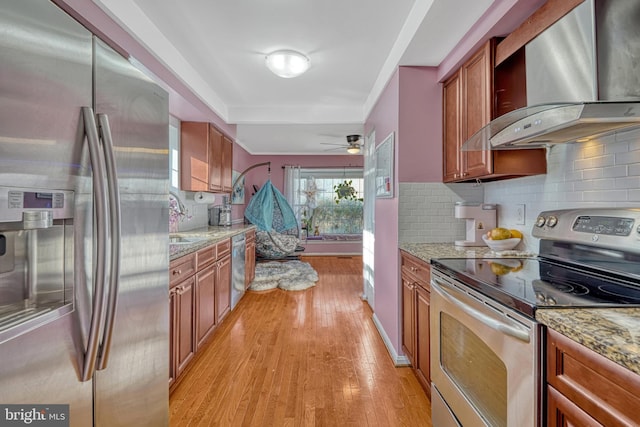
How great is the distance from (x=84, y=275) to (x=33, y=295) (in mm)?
113

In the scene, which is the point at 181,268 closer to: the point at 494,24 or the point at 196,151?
the point at 196,151

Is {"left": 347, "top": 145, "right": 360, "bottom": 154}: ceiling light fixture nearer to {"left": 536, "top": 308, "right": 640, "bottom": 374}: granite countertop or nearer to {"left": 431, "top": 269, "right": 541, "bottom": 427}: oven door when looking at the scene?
{"left": 431, "top": 269, "right": 541, "bottom": 427}: oven door

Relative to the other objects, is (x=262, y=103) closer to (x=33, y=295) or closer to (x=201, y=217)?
(x=201, y=217)

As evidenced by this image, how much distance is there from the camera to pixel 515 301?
1.00m

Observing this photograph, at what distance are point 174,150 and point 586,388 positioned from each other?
12.0 ft

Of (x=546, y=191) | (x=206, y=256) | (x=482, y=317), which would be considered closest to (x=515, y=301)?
(x=482, y=317)

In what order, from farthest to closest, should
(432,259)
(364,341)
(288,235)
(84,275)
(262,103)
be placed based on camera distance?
(288,235) < (262,103) < (364,341) < (432,259) < (84,275)

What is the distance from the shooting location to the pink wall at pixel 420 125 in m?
2.42

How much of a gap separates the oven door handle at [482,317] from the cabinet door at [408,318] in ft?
1.64

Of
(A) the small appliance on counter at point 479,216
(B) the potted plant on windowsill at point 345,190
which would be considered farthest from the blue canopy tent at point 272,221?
(A) the small appliance on counter at point 479,216

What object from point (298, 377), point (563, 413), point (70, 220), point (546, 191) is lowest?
point (298, 377)

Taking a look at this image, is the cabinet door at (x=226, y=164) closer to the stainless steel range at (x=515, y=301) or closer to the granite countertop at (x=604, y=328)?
the stainless steel range at (x=515, y=301)

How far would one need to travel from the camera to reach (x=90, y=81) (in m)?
0.92

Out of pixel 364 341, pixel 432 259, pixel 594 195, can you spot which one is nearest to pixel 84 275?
pixel 432 259
